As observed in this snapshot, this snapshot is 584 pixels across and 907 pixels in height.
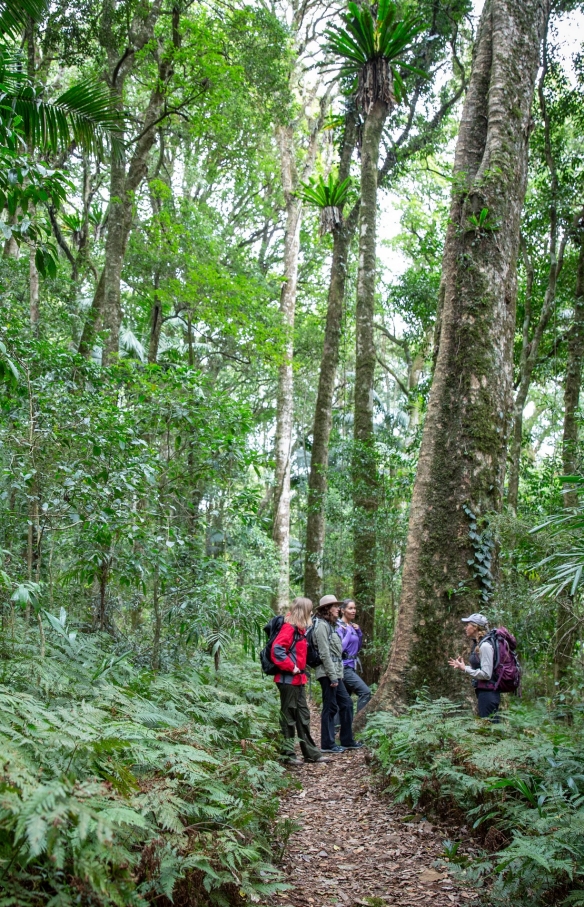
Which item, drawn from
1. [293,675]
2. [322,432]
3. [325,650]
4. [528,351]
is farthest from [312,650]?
[528,351]

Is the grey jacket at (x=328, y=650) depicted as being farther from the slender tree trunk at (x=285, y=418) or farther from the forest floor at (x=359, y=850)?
the slender tree trunk at (x=285, y=418)

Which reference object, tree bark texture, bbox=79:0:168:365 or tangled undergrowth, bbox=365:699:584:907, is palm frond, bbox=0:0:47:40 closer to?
tree bark texture, bbox=79:0:168:365

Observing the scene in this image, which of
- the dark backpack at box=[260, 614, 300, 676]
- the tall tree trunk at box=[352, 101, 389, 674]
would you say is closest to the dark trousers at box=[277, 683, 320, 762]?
the dark backpack at box=[260, 614, 300, 676]

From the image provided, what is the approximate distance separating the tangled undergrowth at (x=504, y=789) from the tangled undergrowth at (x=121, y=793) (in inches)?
42.9

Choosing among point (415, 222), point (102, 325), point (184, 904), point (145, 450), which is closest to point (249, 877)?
point (184, 904)

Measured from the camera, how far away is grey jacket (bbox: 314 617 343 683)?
7273 millimetres

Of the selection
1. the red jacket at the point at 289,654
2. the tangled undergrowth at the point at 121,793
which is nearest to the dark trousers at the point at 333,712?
the red jacket at the point at 289,654

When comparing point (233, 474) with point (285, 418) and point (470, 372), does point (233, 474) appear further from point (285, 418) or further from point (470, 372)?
point (285, 418)

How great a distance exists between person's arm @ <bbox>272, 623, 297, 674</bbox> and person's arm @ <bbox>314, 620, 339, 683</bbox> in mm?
621

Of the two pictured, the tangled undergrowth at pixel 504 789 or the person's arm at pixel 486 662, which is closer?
the tangled undergrowth at pixel 504 789

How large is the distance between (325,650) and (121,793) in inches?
189

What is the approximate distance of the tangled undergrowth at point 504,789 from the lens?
3266mm

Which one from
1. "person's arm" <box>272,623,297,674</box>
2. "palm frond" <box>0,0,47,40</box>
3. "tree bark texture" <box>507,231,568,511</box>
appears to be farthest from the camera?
"tree bark texture" <box>507,231,568,511</box>

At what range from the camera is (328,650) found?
733 cm
